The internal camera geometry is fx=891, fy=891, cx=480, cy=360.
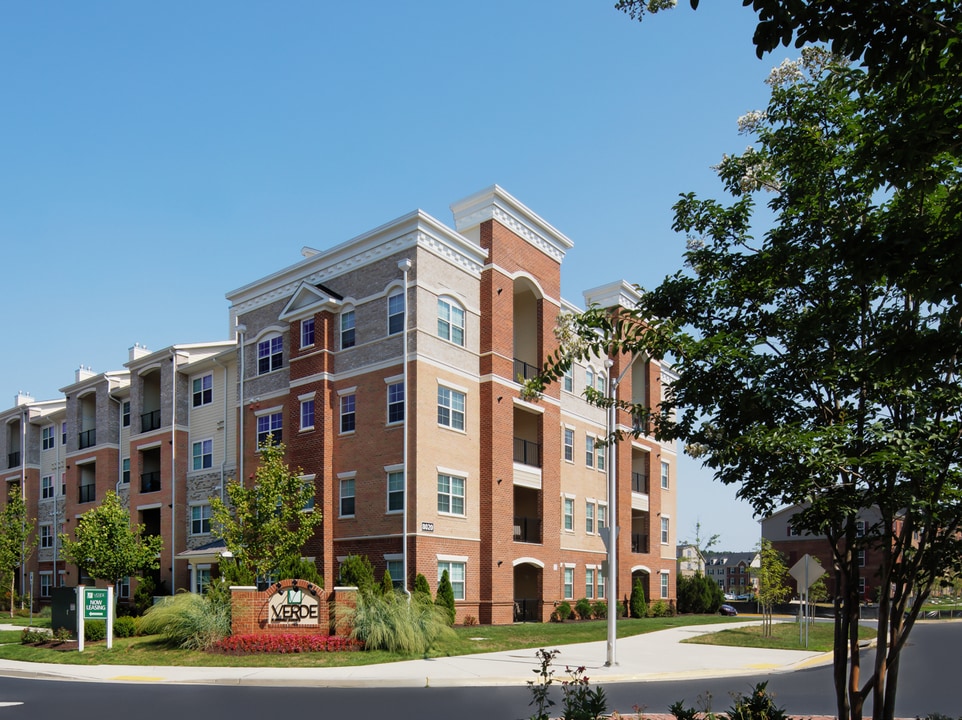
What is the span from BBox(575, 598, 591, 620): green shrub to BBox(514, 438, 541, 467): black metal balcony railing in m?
6.97

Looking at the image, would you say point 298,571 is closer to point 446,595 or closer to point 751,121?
point 446,595

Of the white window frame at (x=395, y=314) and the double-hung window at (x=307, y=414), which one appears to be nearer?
the white window frame at (x=395, y=314)

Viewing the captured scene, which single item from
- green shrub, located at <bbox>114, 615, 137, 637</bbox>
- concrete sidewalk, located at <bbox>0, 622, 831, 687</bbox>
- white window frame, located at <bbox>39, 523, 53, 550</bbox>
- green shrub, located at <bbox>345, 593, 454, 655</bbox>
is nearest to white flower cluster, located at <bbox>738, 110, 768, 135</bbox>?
concrete sidewalk, located at <bbox>0, 622, 831, 687</bbox>

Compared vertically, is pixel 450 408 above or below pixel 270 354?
below

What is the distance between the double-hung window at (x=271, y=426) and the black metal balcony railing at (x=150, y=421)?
8.62 metres

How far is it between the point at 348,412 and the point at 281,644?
43.7ft

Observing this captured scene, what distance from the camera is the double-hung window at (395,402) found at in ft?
106

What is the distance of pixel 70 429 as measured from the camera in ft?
163

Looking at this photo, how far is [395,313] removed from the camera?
3291 cm

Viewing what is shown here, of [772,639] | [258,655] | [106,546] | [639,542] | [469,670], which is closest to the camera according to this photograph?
[469,670]

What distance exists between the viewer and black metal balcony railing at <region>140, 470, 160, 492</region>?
142 feet

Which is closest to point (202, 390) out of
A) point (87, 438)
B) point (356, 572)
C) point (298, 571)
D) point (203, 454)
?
point (203, 454)

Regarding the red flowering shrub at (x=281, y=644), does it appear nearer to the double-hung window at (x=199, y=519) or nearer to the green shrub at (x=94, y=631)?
the green shrub at (x=94, y=631)

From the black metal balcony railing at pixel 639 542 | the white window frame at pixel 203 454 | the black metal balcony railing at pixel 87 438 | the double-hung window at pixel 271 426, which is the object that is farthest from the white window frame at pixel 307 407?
the black metal balcony railing at pixel 639 542
